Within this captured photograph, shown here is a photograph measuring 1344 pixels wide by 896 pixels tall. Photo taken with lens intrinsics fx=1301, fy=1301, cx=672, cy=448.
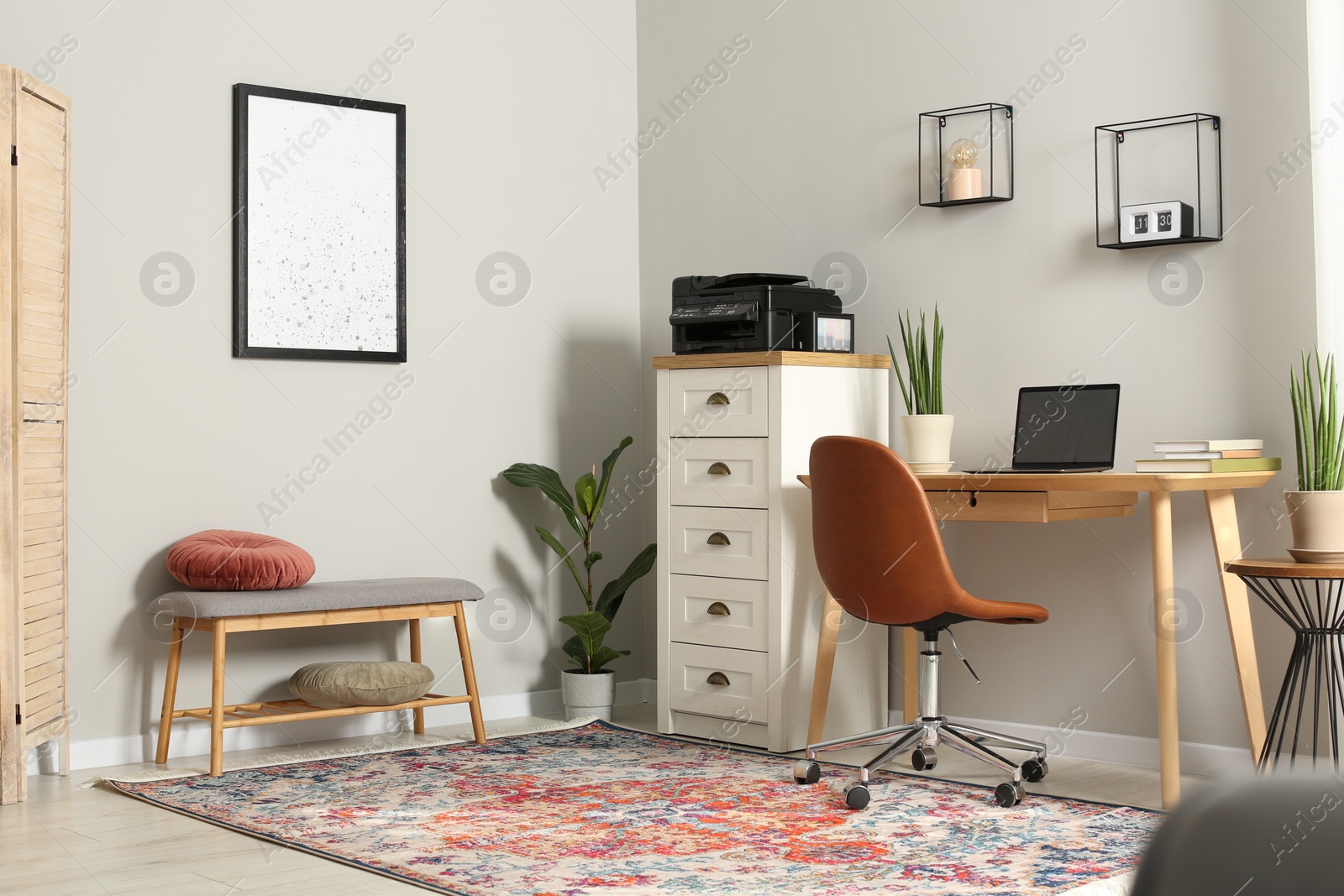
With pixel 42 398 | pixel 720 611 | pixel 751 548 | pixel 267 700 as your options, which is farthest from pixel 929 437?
pixel 42 398

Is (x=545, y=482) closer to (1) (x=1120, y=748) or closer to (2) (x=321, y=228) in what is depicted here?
(2) (x=321, y=228)

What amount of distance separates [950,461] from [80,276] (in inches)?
108

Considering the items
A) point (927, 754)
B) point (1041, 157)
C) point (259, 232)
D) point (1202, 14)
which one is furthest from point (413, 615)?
point (1202, 14)

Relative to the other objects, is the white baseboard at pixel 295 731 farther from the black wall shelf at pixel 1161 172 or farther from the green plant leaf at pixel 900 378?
the black wall shelf at pixel 1161 172

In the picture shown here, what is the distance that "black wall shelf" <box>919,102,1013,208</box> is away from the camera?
13.6 feet

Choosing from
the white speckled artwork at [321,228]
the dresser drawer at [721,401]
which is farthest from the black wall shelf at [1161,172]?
the white speckled artwork at [321,228]

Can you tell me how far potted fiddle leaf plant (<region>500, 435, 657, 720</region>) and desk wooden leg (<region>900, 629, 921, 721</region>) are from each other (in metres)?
1.05

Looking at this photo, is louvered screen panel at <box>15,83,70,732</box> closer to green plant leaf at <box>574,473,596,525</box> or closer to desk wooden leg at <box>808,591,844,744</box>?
green plant leaf at <box>574,473,596,525</box>

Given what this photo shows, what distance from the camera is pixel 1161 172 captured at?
376cm

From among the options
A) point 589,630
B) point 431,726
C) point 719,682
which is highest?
point 589,630

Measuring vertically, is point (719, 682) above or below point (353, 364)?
below

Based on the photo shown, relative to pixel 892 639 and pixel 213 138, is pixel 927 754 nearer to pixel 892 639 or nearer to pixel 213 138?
pixel 892 639

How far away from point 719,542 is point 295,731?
1.55 m

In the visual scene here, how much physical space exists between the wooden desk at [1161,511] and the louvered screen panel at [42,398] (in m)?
2.15
